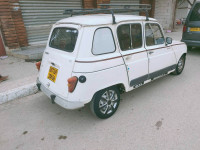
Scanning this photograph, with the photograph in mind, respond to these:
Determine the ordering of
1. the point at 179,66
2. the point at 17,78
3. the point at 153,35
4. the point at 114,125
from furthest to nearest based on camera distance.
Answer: the point at 179,66, the point at 17,78, the point at 153,35, the point at 114,125

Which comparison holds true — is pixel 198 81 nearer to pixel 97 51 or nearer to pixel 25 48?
pixel 97 51

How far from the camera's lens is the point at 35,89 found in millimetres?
4230

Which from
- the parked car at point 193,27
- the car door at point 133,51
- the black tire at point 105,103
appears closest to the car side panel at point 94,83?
the black tire at point 105,103

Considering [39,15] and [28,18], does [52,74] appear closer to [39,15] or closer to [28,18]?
[28,18]

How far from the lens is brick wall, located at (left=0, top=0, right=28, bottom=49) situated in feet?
20.0

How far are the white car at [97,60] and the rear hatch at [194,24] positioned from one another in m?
3.71

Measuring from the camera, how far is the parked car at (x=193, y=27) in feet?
20.9

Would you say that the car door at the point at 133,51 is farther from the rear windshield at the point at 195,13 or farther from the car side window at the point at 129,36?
the rear windshield at the point at 195,13

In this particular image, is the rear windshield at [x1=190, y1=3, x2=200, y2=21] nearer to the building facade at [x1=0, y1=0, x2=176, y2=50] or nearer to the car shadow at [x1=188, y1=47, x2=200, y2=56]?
the car shadow at [x1=188, y1=47, x2=200, y2=56]

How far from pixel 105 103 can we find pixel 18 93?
2328 millimetres

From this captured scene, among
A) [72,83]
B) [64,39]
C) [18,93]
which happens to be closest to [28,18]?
[18,93]

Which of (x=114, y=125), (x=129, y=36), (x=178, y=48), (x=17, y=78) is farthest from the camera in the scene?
(x=17, y=78)

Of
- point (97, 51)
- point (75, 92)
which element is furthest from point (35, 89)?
point (97, 51)

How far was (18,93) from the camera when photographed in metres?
3.97
